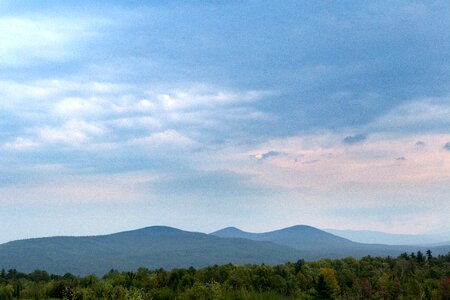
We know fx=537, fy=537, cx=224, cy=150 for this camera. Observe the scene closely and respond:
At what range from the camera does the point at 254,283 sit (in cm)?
7081

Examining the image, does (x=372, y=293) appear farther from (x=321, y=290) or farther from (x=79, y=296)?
(x=79, y=296)

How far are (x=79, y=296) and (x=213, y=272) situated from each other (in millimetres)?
40162

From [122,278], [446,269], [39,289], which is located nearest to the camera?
[39,289]

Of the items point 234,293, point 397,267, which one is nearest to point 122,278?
point 234,293

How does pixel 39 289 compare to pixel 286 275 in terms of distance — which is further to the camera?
pixel 286 275

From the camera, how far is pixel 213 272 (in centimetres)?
7612

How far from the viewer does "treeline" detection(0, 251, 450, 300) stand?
30.3 meters

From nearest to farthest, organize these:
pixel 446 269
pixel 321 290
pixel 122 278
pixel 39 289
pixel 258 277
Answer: pixel 39 289 < pixel 122 278 < pixel 321 290 < pixel 258 277 < pixel 446 269

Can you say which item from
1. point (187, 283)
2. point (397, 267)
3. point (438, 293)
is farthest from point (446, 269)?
point (187, 283)

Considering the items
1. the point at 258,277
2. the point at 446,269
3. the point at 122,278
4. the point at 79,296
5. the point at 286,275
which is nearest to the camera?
the point at 79,296

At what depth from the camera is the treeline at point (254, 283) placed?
3031cm

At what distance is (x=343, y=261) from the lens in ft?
426

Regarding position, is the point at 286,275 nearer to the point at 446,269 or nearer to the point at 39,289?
the point at 446,269

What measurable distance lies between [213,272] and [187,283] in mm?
17451
